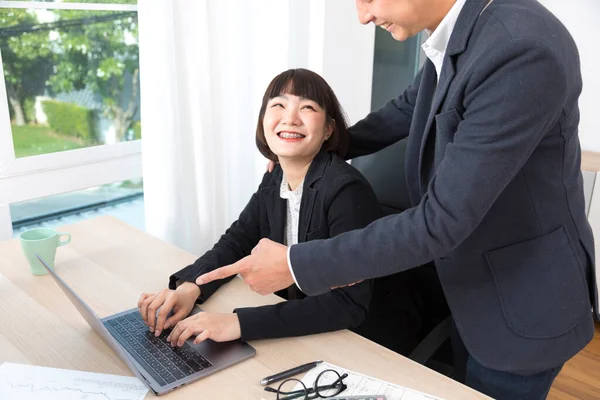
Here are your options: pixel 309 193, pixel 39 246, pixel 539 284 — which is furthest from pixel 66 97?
pixel 539 284

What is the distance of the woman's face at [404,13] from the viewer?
869 millimetres

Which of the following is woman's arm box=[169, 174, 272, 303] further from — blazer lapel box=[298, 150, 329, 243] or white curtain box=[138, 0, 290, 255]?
white curtain box=[138, 0, 290, 255]

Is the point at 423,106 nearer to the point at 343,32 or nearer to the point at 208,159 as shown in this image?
the point at 208,159

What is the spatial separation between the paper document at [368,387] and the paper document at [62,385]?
0.92 ft

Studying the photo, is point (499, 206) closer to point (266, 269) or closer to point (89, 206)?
point (266, 269)

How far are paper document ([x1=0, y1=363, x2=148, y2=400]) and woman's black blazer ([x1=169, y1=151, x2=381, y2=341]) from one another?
23 centimetres

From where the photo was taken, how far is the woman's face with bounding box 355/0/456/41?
87 centimetres

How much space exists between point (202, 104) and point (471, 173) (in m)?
1.35

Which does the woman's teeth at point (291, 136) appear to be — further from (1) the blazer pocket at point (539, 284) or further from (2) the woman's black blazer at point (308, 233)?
(1) the blazer pocket at point (539, 284)

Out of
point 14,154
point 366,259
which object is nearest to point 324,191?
point 366,259

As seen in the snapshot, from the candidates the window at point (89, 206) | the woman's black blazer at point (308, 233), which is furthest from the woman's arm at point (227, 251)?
the window at point (89, 206)

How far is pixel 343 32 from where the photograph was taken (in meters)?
2.47

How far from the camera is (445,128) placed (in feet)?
2.93

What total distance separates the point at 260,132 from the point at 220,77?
0.64m
